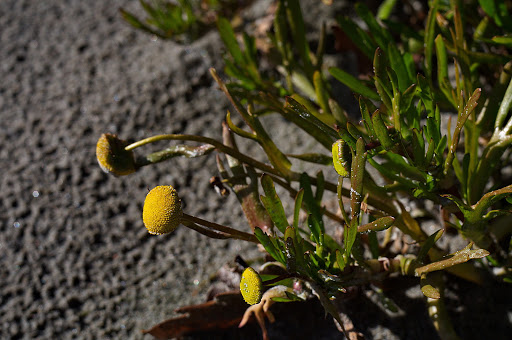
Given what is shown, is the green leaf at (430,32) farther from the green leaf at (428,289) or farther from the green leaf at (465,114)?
the green leaf at (428,289)

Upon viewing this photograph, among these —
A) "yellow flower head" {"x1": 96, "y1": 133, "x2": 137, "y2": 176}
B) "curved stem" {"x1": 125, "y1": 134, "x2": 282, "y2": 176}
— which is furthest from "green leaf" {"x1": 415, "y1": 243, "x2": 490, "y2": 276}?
"yellow flower head" {"x1": 96, "y1": 133, "x2": 137, "y2": 176}

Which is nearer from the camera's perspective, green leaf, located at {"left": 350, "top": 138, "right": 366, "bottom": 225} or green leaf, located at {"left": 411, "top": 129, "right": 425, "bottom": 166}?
green leaf, located at {"left": 350, "top": 138, "right": 366, "bottom": 225}

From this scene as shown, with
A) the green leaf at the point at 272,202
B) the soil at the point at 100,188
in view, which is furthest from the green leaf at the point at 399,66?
the soil at the point at 100,188

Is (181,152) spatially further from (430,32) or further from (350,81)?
(430,32)

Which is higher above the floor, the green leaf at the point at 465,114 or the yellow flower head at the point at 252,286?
the green leaf at the point at 465,114

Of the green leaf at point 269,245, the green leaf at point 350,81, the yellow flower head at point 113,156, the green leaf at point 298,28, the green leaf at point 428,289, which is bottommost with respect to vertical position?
the green leaf at point 428,289

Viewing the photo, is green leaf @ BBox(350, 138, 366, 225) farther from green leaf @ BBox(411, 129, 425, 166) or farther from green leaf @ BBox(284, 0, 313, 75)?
green leaf @ BBox(284, 0, 313, 75)

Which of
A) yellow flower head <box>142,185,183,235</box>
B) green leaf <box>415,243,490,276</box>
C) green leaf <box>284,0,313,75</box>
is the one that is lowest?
green leaf <box>415,243,490,276</box>
